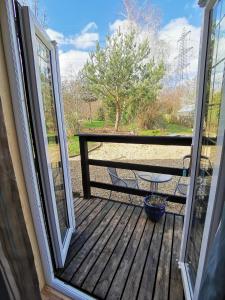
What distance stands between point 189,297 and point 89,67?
7.14 m

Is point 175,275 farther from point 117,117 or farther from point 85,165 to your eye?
point 117,117

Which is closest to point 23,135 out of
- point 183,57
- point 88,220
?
point 88,220

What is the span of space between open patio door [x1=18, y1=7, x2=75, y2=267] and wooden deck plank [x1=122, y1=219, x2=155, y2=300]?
22.7 inches

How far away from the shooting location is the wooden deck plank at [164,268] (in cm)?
125

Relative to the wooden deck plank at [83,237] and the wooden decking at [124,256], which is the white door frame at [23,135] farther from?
the wooden deck plank at [83,237]

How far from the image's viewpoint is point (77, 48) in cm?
654

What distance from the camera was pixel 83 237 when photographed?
1821 millimetres

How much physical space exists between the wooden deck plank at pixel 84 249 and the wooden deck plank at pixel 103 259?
0.14 meters

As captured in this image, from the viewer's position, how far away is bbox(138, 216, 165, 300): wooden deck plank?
1.26m

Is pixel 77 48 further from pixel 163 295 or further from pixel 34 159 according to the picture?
pixel 163 295

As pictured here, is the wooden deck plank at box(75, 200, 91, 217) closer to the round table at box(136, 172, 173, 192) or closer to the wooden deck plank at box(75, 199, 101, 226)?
the wooden deck plank at box(75, 199, 101, 226)

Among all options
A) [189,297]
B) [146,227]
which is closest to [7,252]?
[189,297]

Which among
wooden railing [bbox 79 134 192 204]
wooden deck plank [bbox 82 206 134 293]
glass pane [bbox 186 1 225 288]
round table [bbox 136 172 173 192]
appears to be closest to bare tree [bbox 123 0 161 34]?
wooden railing [bbox 79 134 192 204]

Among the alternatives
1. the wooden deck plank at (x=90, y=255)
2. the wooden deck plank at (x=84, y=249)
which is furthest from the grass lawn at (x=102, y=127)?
the wooden deck plank at (x=90, y=255)
